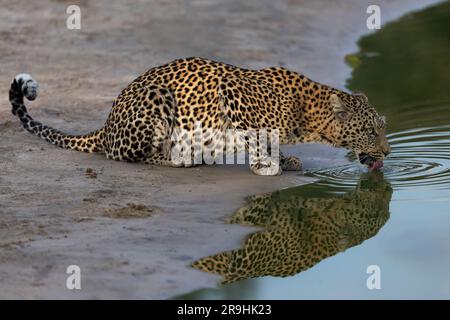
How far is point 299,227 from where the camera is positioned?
38.5ft

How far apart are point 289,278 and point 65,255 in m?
1.98

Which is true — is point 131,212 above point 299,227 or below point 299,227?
above

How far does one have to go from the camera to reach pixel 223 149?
44.0ft

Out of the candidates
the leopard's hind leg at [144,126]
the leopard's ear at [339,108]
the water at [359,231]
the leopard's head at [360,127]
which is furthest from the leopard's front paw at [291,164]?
the leopard's hind leg at [144,126]

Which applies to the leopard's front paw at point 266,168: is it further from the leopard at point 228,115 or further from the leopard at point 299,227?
the leopard at point 299,227

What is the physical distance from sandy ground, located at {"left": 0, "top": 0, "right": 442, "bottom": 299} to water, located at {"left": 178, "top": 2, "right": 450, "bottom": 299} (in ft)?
1.06

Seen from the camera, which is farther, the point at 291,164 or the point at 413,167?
the point at 413,167

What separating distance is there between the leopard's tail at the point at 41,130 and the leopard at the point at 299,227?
2.40 meters

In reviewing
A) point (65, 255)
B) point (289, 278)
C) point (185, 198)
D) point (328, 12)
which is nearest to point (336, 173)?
point (185, 198)

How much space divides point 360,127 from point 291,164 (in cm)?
92

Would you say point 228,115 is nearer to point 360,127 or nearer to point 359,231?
point 360,127

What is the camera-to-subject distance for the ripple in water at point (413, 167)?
13016 millimetres

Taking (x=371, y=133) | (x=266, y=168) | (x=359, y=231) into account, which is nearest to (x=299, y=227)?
(x=359, y=231)
